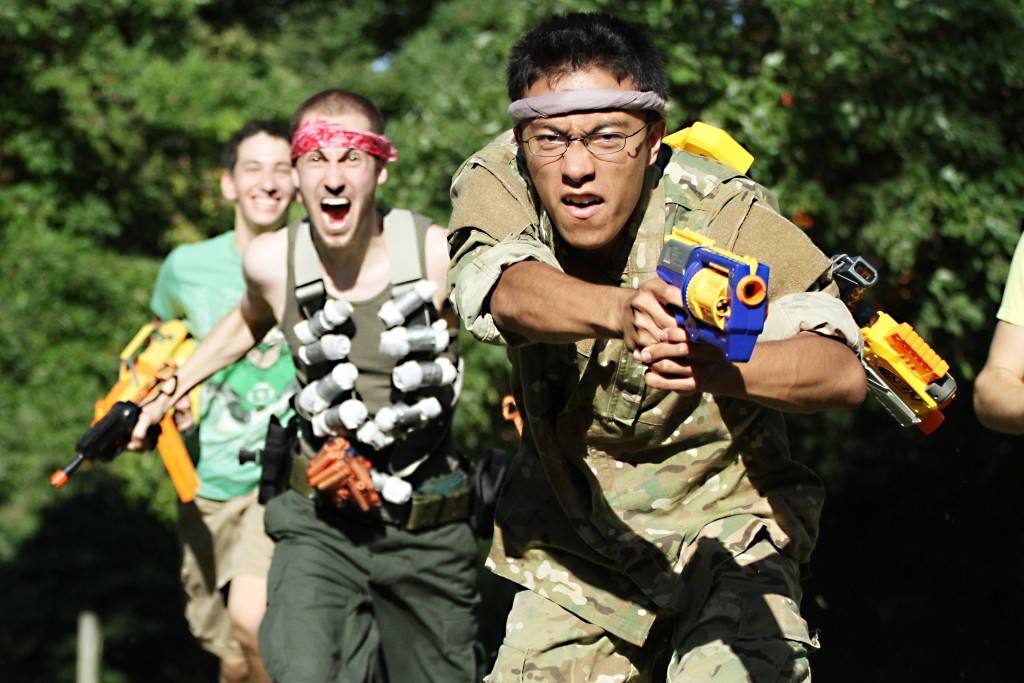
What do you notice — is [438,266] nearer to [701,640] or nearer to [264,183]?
[264,183]

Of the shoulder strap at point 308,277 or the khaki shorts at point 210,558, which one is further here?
the khaki shorts at point 210,558

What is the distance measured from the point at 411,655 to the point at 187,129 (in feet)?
24.2

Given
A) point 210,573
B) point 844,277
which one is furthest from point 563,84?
point 210,573

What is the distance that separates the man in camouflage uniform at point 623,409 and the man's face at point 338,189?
57.7 inches

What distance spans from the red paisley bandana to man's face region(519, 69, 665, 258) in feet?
6.56

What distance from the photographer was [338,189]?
529cm

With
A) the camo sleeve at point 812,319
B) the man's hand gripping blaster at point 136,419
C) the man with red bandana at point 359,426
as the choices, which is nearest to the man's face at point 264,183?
the man's hand gripping blaster at point 136,419

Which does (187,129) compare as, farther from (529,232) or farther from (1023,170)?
(529,232)

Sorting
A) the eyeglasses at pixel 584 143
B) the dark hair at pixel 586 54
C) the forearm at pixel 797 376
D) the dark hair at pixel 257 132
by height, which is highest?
the dark hair at pixel 586 54

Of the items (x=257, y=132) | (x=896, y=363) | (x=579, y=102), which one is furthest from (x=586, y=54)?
(x=257, y=132)

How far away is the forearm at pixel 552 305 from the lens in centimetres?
286

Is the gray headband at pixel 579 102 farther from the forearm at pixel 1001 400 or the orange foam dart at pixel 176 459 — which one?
the orange foam dart at pixel 176 459

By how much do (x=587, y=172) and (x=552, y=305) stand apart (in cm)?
54

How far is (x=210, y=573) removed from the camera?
6824mm
